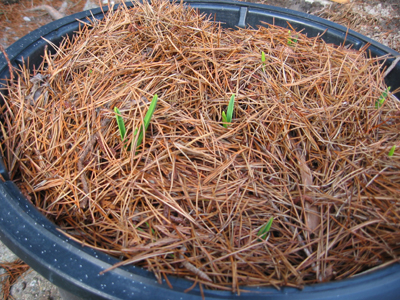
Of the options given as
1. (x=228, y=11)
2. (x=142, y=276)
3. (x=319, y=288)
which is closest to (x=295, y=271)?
(x=319, y=288)

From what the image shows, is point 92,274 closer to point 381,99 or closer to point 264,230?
point 264,230

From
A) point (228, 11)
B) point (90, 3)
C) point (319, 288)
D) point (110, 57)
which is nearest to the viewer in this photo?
point (319, 288)

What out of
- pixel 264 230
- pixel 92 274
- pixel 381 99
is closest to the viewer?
pixel 92 274

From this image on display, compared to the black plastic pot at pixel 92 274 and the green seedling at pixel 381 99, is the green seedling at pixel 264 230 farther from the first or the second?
the green seedling at pixel 381 99

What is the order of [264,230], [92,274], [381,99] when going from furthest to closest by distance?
[381,99]
[264,230]
[92,274]

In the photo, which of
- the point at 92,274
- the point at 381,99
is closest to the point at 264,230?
the point at 92,274

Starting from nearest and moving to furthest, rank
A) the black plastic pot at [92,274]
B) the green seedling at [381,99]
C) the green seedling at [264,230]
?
the black plastic pot at [92,274], the green seedling at [264,230], the green seedling at [381,99]

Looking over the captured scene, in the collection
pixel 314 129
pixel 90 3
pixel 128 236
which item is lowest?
pixel 90 3

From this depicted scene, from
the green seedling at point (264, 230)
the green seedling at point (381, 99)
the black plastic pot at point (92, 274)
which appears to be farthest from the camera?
the green seedling at point (381, 99)

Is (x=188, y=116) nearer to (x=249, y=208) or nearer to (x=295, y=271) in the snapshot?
(x=249, y=208)

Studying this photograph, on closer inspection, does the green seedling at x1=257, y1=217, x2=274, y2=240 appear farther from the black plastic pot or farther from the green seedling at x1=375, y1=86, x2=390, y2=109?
the green seedling at x1=375, y1=86, x2=390, y2=109

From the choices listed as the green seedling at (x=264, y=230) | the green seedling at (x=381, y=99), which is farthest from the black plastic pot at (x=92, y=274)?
the green seedling at (x=381, y=99)
